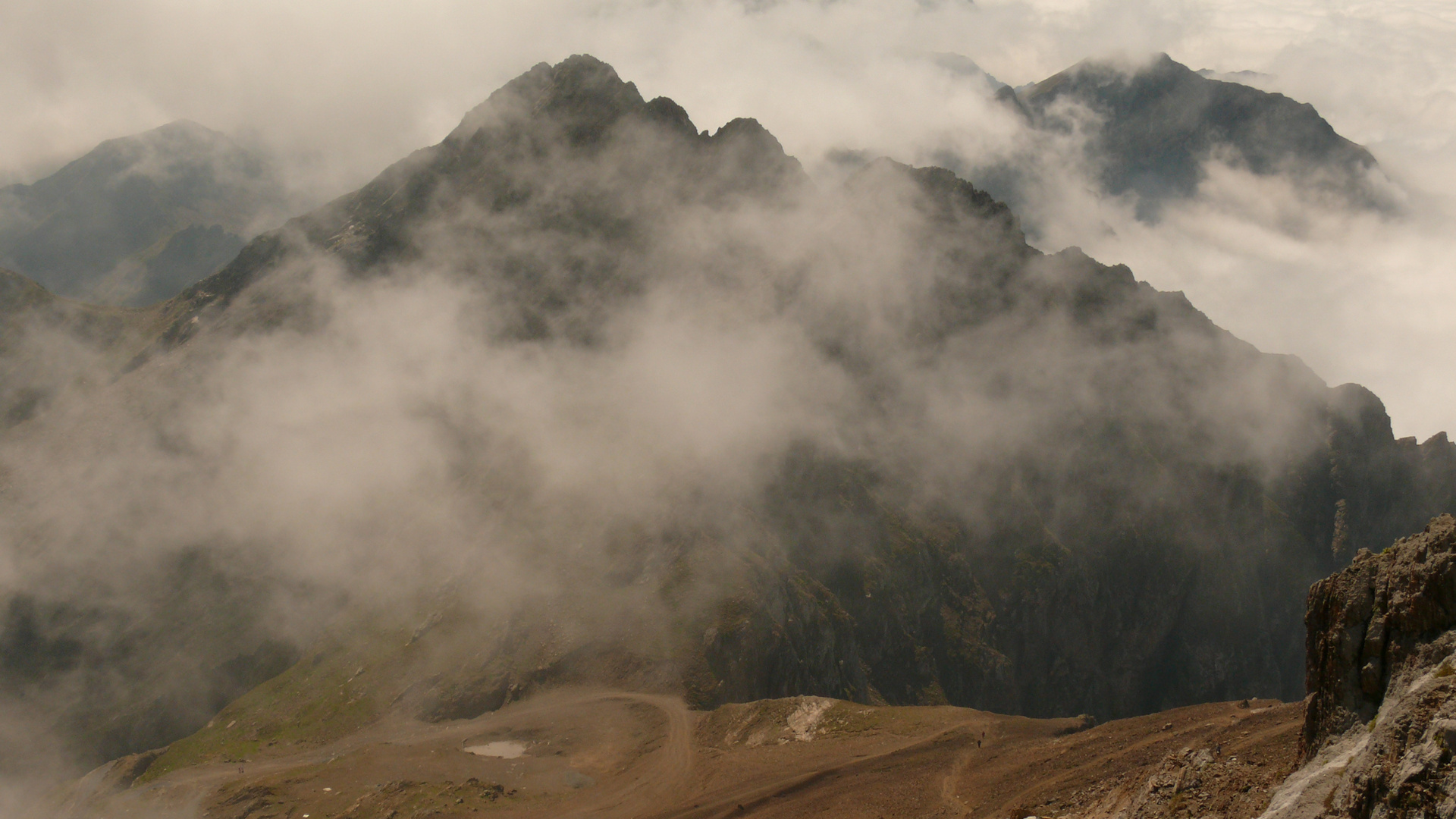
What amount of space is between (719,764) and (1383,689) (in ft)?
261

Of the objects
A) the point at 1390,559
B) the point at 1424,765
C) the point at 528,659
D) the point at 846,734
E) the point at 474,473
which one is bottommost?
the point at 846,734

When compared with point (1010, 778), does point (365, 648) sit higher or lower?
higher

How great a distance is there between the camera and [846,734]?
101 m

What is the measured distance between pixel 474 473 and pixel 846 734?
402 ft

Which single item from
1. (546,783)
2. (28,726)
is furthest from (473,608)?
(28,726)

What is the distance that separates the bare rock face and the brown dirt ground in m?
15.7

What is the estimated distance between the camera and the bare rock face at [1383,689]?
24.6m

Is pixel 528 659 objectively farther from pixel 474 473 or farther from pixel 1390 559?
pixel 1390 559

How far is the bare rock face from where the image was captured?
24594 mm

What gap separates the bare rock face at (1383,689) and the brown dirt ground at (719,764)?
15714 millimetres

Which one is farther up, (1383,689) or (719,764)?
(1383,689)

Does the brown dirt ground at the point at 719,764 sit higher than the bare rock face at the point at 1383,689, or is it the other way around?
the bare rock face at the point at 1383,689

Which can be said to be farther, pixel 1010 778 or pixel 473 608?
pixel 473 608

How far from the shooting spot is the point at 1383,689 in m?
30.4
